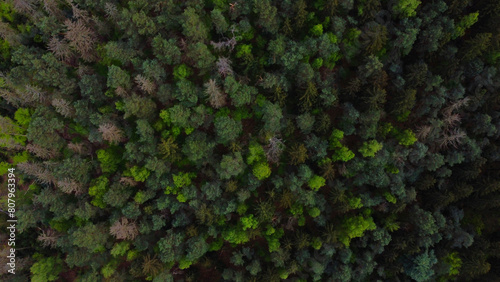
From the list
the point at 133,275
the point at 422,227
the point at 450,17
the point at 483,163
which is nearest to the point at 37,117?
the point at 133,275

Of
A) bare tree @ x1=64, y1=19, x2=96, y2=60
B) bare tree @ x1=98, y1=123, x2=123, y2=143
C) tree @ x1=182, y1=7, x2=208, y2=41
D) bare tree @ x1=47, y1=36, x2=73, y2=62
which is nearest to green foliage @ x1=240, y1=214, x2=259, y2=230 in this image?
bare tree @ x1=98, y1=123, x2=123, y2=143

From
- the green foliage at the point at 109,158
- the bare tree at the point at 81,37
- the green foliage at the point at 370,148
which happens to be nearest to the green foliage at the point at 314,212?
the green foliage at the point at 370,148

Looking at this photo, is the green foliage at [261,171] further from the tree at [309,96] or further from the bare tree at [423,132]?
the bare tree at [423,132]

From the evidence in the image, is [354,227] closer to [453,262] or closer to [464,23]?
[453,262]

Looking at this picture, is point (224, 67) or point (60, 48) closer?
point (224, 67)

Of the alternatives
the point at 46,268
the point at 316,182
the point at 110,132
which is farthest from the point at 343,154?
the point at 46,268

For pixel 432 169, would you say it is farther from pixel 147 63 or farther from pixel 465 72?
pixel 147 63
